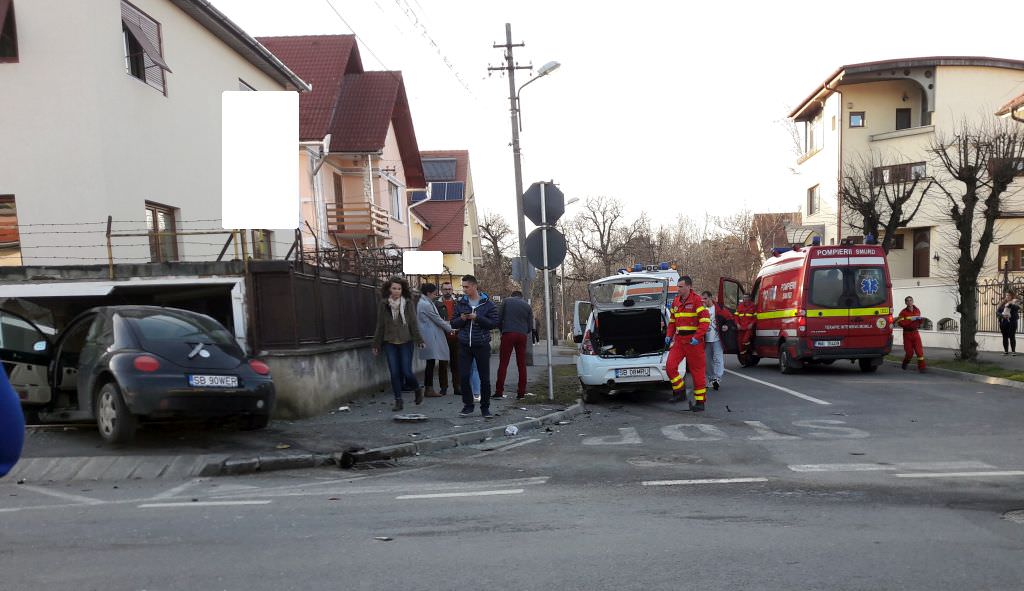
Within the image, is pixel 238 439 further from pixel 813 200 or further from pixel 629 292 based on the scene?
pixel 813 200

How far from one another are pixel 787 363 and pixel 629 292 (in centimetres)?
474

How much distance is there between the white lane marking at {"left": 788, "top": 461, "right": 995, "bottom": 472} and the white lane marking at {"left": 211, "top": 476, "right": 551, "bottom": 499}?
2392 mm

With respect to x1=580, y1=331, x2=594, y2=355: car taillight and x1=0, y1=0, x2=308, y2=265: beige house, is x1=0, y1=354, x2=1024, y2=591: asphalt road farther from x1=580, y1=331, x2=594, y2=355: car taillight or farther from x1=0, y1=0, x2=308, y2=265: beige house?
x1=0, y1=0, x2=308, y2=265: beige house

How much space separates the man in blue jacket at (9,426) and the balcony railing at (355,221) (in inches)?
1027

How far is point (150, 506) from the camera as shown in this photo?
638 cm

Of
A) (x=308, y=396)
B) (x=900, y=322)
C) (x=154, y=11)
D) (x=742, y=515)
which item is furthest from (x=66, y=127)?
(x=900, y=322)

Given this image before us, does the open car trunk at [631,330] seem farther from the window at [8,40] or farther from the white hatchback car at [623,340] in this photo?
the window at [8,40]

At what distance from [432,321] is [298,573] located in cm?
831

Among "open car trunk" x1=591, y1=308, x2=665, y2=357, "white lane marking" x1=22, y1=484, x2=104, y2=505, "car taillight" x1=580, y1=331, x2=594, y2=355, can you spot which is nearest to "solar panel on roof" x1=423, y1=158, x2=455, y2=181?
"open car trunk" x1=591, y1=308, x2=665, y2=357

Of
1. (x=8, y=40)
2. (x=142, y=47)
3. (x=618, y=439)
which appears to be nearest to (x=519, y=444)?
(x=618, y=439)

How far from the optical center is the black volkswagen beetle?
8.37 meters

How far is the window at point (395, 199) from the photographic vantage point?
33406mm

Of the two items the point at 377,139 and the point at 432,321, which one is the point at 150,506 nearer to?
the point at 432,321

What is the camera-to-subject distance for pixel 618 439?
30.6 feet
